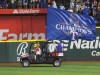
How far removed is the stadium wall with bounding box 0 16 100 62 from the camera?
29.6 m

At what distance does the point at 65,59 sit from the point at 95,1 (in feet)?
19.0

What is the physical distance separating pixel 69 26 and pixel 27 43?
152 inches

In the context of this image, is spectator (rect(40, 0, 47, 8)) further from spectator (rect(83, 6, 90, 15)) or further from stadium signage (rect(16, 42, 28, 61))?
stadium signage (rect(16, 42, 28, 61))

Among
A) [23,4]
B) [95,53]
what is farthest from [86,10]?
[23,4]

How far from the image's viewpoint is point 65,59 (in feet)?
99.8

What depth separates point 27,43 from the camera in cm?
2967

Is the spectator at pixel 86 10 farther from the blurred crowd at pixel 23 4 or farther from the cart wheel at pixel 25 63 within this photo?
the cart wheel at pixel 25 63

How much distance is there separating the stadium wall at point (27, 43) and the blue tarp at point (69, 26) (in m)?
0.49

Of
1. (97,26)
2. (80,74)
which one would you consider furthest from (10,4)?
(80,74)

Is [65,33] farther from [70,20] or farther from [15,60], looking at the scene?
[15,60]

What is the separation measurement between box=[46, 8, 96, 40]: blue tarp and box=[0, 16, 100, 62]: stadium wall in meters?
0.49

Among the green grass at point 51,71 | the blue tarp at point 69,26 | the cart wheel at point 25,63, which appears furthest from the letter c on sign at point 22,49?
the green grass at point 51,71

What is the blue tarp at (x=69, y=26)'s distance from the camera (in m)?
31.2

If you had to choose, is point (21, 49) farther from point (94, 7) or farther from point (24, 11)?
point (94, 7)
